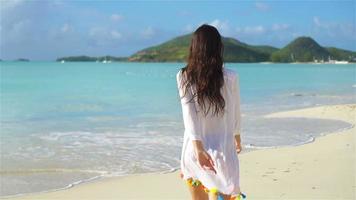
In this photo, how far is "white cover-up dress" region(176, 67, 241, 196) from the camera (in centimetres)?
334

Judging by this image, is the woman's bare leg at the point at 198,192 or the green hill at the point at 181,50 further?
the green hill at the point at 181,50

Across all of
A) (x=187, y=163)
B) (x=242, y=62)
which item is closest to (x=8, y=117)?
(x=187, y=163)

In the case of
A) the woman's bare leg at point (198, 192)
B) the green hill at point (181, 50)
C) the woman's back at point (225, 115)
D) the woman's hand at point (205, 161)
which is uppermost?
the green hill at point (181, 50)

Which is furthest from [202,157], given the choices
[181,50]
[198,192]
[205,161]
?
[181,50]

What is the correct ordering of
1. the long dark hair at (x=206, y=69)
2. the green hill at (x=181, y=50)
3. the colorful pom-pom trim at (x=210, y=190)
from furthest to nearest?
the green hill at (x=181, y=50) → the colorful pom-pom trim at (x=210, y=190) → the long dark hair at (x=206, y=69)

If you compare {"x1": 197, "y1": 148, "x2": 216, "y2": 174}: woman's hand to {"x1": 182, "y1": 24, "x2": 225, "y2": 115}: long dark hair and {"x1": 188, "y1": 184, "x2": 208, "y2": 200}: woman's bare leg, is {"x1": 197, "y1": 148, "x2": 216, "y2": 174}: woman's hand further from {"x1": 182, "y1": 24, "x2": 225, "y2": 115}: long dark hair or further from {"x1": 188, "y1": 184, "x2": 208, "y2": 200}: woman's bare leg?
{"x1": 182, "y1": 24, "x2": 225, "y2": 115}: long dark hair

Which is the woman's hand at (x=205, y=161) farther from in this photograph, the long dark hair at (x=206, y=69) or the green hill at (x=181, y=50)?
the green hill at (x=181, y=50)

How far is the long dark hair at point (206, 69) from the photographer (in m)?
3.29

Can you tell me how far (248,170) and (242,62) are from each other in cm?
18643

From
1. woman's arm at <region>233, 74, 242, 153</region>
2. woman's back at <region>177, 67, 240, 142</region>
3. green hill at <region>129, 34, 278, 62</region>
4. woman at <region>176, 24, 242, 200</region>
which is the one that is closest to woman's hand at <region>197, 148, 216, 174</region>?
woman at <region>176, 24, 242, 200</region>

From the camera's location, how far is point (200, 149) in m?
3.36

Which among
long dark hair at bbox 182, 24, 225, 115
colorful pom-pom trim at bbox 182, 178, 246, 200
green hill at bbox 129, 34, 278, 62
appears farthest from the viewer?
green hill at bbox 129, 34, 278, 62

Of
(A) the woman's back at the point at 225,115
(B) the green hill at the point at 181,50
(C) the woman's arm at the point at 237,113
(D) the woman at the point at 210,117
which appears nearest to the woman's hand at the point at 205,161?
(D) the woman at the point at 210,117

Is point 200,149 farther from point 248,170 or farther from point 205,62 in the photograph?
point 248,170
